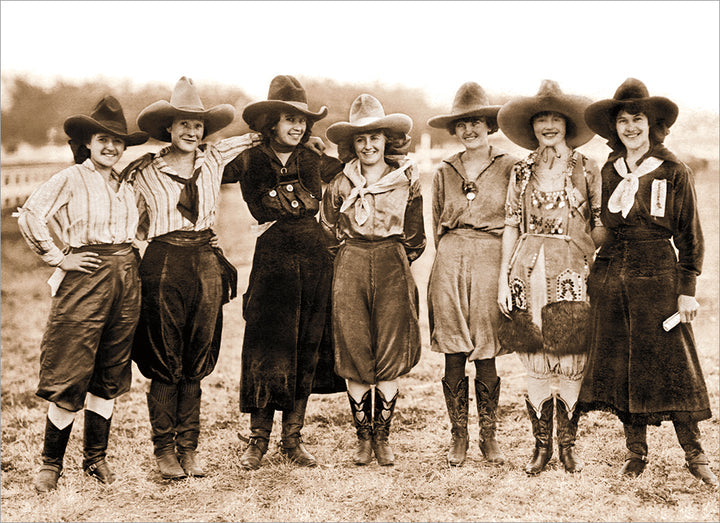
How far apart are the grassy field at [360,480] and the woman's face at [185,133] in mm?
2048

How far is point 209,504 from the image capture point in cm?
386

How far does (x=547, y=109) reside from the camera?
13.2ft

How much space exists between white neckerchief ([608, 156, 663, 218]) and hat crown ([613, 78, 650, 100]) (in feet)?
1.23

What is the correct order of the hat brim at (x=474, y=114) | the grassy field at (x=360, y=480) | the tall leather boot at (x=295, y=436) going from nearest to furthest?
the grassy field at (x=360, y=480) < the hat brim at (x=474, y=114) < the tall leather boot at (x=295, y=436)

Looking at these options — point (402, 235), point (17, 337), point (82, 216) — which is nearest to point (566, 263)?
point (402, 235)

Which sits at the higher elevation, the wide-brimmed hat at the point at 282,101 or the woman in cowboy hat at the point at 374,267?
the wide-brimmed hat at the point at 282,101

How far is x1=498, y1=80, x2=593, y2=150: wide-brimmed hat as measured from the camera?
13.1ft

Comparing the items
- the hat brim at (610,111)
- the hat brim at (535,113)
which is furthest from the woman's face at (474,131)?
the hat brim at (610,111)

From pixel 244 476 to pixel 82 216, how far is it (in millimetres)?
1875

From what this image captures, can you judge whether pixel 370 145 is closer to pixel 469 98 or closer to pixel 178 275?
pixel 469 98

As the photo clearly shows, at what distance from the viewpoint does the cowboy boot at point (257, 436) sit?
14.1ft

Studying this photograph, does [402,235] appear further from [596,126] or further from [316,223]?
[596,126]

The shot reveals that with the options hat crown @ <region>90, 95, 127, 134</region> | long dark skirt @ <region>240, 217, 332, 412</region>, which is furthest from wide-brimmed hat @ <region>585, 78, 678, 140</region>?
hat crown @ <region>90, 95, 127, 134</region>

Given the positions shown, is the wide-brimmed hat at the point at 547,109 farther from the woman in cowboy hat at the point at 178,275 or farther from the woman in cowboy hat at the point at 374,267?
the woman in cowboy hat at the point at 178,275
